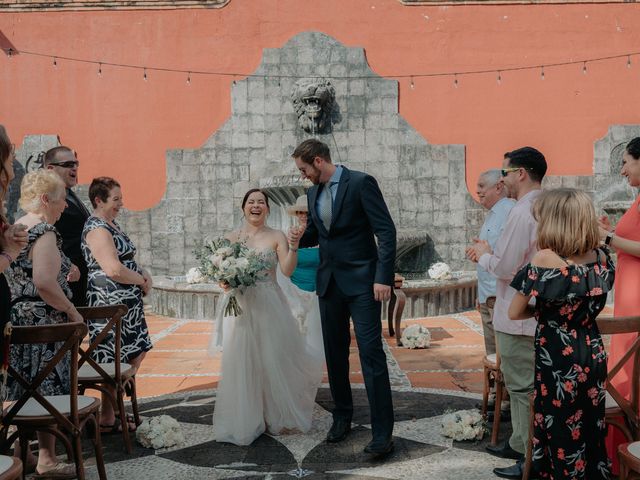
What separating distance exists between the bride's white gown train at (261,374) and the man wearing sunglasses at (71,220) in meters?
1.28

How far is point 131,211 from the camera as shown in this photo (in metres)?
11.4

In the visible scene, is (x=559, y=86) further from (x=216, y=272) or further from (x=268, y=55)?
(x=216, y=272)

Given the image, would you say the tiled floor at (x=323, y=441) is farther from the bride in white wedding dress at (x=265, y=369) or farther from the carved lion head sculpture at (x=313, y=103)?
the carved lion head sculpture at (x=313, y=103)

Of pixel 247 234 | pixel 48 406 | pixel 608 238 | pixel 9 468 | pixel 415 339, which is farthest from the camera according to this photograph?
pixel 415 339

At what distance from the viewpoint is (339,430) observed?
401 centimetres

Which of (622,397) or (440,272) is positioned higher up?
(622,397)

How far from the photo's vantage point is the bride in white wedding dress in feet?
13.4

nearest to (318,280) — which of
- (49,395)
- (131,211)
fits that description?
(49,395)

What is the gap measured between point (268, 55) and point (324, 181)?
8.21m

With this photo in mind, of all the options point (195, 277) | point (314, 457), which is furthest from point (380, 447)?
point (195, 277)

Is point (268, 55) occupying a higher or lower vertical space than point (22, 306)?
higher

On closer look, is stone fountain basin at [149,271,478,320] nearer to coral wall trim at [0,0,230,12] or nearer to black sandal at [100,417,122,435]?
black sandal at [100,417,122,435]

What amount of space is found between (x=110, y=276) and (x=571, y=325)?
2.79 metres

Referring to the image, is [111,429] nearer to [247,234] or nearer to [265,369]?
[265,369]
